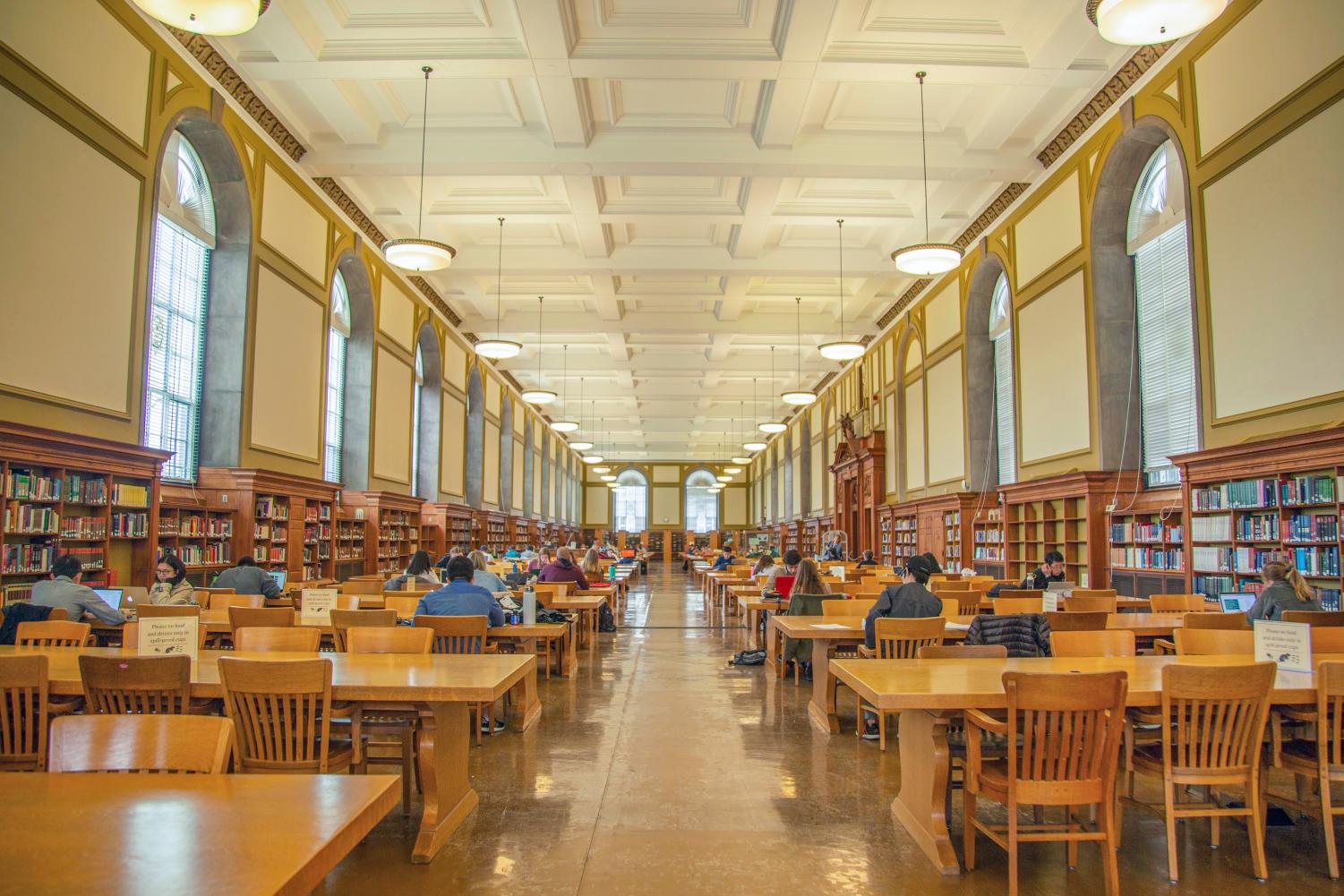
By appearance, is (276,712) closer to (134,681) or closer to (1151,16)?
(134,681)

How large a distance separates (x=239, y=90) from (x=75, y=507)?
176 inches

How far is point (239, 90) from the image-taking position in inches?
336

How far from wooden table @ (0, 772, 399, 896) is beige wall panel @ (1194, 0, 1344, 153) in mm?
7531

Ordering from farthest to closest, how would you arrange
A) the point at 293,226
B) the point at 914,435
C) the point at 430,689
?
the point at 914,435 → the point at 293,226 → the point at 430,689

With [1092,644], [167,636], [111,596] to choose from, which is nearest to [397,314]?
[111,596]

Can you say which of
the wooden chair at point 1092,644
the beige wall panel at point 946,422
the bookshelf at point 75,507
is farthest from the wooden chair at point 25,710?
the beige wall panel at point 946,422

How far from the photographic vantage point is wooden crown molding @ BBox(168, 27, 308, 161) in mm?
7688

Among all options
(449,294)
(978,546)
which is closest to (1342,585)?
(978,546)

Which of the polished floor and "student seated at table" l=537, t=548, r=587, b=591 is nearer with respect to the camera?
the polished floor

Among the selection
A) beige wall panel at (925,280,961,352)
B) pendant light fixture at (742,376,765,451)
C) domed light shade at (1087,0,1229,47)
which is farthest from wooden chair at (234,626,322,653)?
pendant light fixture at (742,376,765,451)

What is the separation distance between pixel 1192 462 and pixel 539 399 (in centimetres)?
1140

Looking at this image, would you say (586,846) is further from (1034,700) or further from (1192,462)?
(1192,462)

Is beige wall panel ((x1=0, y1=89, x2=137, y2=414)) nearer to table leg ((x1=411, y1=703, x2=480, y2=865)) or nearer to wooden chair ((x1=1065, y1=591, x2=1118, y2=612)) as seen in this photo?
table leg ((x1=411, y1=703, x2=480, y2=865))

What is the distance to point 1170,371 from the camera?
8789 mm
